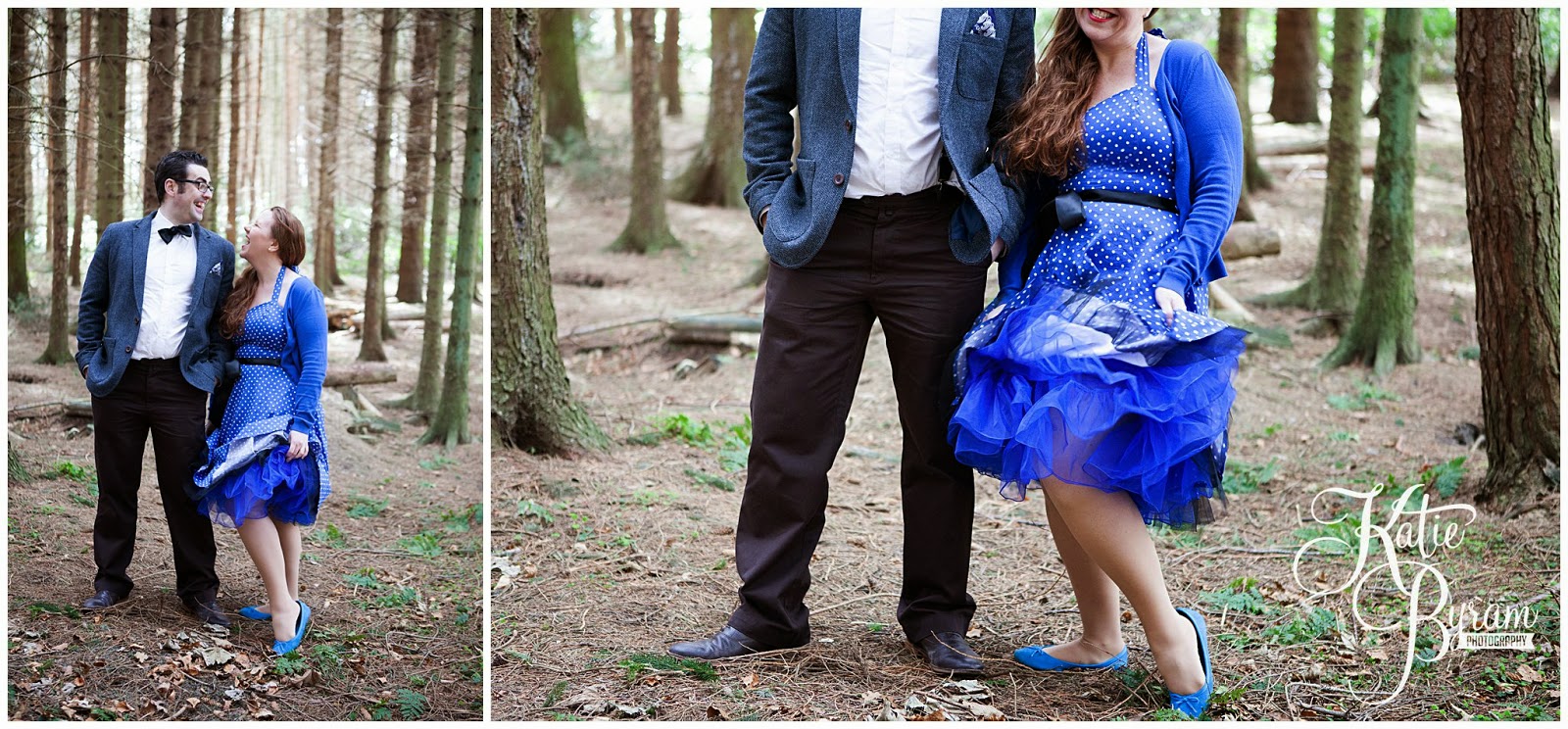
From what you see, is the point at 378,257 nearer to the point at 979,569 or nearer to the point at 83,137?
the point at 83,137

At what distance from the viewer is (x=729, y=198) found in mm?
12648

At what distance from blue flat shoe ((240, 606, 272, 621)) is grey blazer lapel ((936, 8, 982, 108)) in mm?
2053

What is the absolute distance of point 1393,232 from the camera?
7246 mm

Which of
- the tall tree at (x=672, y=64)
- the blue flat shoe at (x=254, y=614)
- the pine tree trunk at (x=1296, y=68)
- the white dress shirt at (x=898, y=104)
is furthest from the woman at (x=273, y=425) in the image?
the tall tree at (x=672, y=64)

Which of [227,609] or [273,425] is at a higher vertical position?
[273,425]

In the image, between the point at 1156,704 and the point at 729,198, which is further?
the point at 729,198

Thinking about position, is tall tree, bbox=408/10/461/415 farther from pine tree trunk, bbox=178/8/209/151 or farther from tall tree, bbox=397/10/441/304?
pine tree trunk, bbox=178/8/209/151

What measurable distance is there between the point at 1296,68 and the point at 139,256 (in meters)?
13.2

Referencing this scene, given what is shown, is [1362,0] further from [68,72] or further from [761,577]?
[68,72]

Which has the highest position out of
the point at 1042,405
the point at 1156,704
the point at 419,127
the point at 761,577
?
the point at 419,127

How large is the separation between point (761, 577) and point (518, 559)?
1.12m

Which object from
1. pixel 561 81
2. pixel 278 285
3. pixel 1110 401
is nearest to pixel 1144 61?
pixel 1110 401

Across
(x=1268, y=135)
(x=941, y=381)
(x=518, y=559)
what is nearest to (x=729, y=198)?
(x=1268, y=135)

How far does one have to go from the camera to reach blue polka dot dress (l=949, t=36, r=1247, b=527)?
2.54 metres
